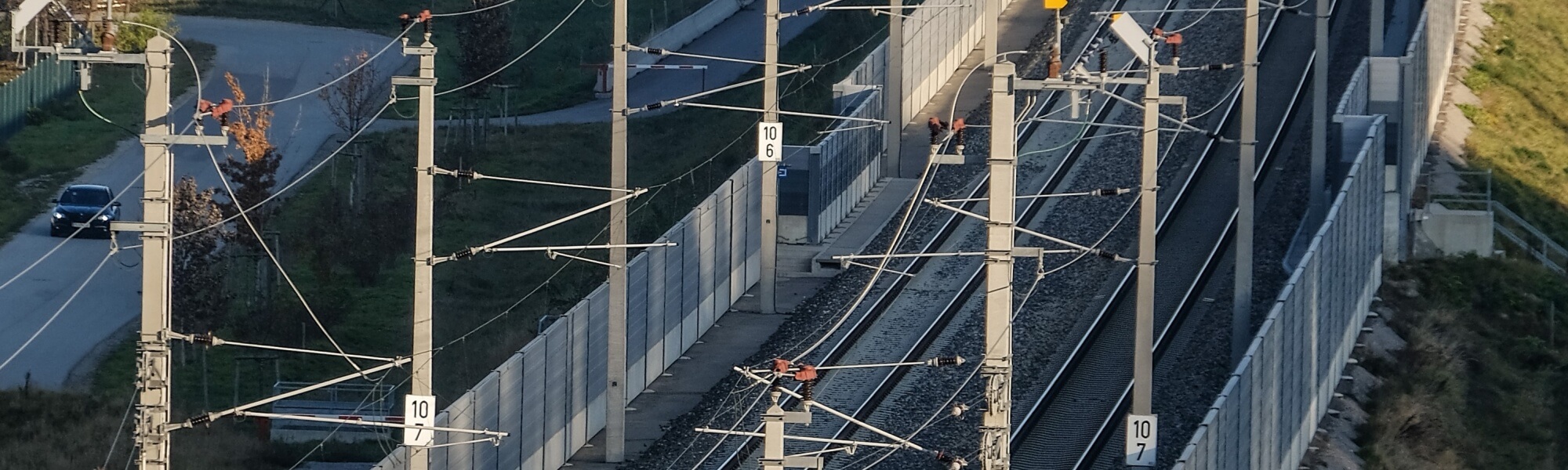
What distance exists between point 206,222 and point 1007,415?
24.7 meters

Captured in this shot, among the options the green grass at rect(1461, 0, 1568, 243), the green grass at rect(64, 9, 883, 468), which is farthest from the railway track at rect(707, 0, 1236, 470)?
the green grass at rect(1461, 0, 1568, 243)

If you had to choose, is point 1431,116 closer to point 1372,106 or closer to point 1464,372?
point 1372,106

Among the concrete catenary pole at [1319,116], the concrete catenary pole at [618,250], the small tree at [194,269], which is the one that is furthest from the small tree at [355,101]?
the concrete catenary pole at [1319,116]

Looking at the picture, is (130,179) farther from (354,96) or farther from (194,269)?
(194,269)

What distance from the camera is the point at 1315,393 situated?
119 ft

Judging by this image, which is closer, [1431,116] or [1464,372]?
[1464,372]

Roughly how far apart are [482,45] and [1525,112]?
30402 millimetres

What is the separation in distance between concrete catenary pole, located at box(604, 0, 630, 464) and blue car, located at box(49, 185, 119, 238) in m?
21.0

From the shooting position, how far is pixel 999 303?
77.2 ft

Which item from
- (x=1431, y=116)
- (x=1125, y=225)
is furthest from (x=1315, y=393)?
(x=1431, y=116)

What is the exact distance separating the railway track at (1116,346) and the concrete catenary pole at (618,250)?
6.61m

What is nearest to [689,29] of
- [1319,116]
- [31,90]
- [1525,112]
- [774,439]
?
[31,90]

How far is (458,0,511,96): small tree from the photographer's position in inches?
2601

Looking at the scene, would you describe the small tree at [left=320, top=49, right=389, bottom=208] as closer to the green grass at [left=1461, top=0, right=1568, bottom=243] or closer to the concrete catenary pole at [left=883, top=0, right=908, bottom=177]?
the concrete catenary pole at [left=883, top=0, right=908, bottom=177]
